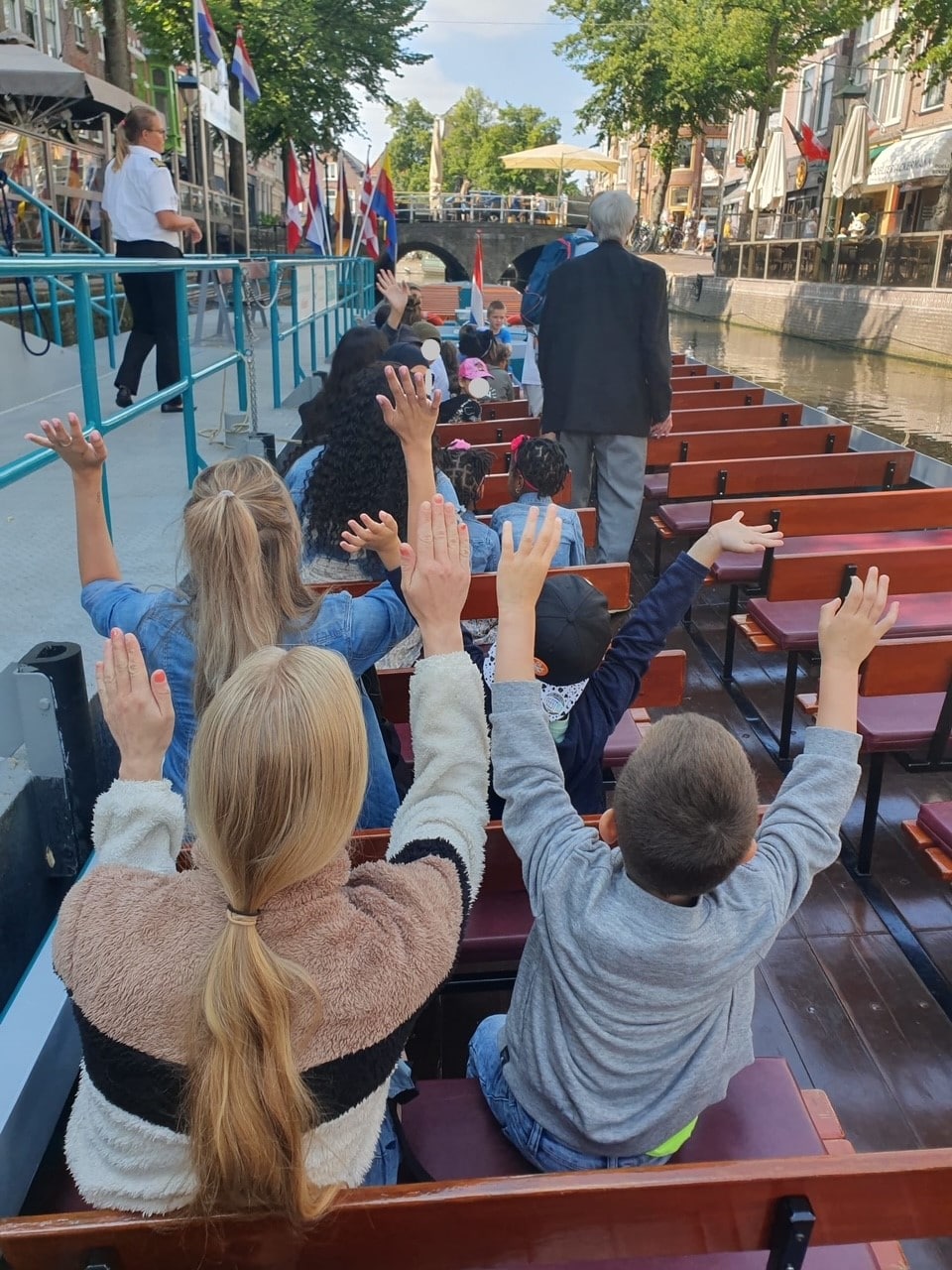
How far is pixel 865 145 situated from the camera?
2336 centimetres

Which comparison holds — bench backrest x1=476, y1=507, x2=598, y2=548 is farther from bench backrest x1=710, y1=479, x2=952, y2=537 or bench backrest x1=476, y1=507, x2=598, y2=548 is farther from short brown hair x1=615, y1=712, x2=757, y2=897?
short brown hair x1=615, y1=712, x2=757, y2=897

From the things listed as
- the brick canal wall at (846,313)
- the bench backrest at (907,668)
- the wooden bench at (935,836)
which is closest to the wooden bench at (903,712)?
the bench backrest at (907,668)

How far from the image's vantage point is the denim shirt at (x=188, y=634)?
6.31 feet

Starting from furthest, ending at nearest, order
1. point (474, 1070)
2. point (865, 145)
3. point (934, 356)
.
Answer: point (865, 145) → point (934, 356) → point (474, 1070)

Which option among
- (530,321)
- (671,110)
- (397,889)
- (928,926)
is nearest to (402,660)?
(928,926)

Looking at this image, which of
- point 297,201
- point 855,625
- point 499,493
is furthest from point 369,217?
point 855,625

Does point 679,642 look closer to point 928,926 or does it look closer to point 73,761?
point 928,926

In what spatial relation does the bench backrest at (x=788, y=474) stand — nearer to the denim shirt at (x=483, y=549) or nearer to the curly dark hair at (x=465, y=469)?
the curly dark hair at (x=465, y=469)

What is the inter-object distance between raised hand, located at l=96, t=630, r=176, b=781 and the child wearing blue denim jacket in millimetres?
409

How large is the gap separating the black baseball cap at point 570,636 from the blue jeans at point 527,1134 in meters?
0.74

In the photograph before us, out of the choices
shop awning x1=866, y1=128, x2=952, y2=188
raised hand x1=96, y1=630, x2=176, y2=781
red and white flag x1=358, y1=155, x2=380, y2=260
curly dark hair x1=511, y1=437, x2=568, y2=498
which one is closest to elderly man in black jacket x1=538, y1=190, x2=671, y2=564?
curly dark hair x1=511, y1=437, x2=568, y2=498

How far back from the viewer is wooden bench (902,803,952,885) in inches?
94.0

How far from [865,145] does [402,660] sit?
82.8 ft

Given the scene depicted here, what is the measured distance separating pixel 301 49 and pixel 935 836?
2553 cm
